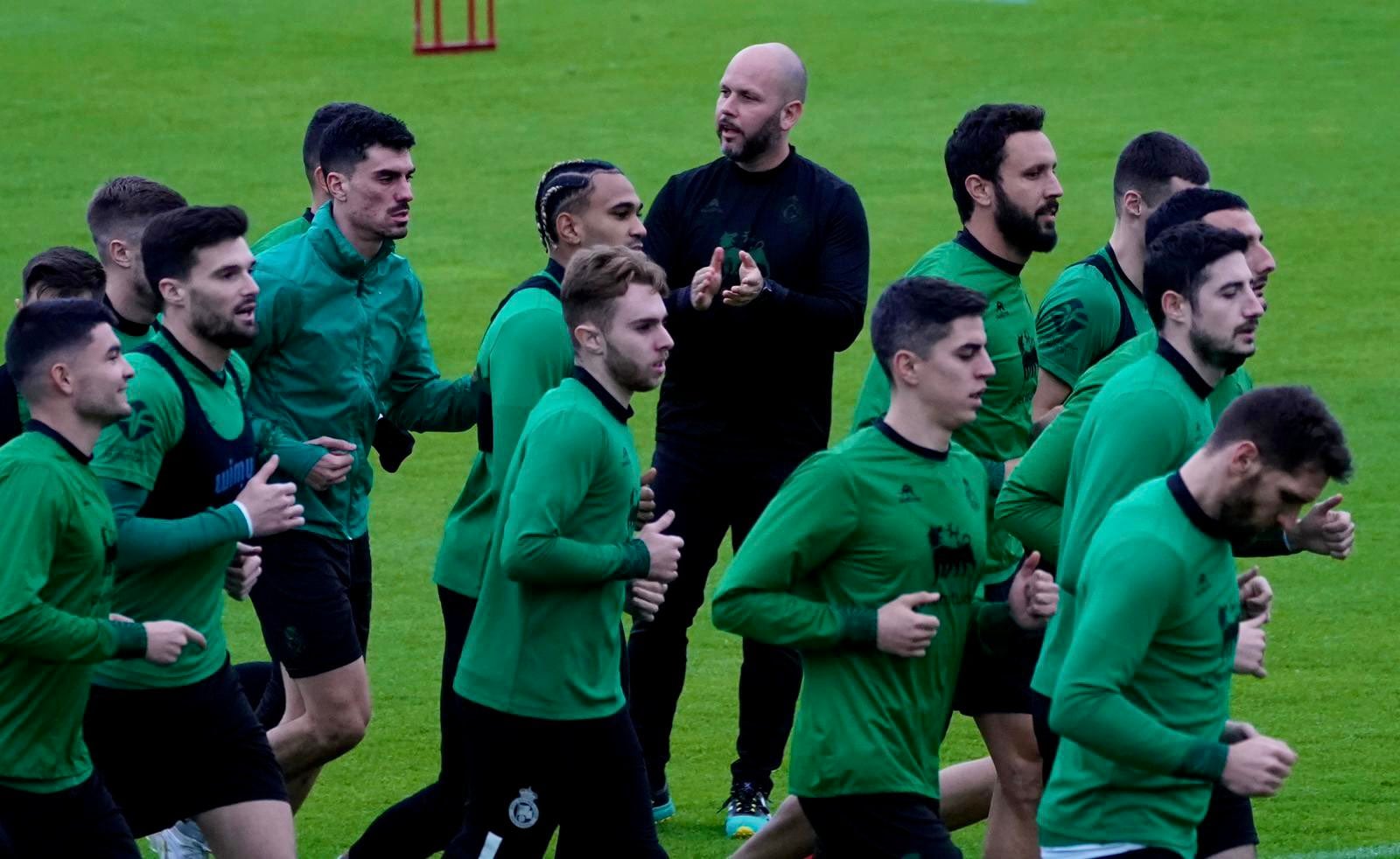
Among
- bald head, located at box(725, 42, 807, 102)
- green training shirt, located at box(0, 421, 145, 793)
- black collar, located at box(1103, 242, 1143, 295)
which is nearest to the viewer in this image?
green training shirt, located at box(0, 421, 145, 793)

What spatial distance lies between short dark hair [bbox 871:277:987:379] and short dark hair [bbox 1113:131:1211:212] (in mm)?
1623

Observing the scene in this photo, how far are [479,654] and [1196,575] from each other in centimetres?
204

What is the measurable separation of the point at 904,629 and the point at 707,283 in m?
2.30

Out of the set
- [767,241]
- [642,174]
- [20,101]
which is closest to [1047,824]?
[767,241]

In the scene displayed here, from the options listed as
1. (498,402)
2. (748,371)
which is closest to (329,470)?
(498,402)

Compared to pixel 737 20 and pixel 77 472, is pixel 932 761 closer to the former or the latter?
pixel 77 472

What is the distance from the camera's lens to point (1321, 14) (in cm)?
2661

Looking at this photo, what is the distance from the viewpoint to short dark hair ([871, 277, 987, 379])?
579 centimetres

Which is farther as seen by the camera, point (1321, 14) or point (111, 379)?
point (1321, 14)

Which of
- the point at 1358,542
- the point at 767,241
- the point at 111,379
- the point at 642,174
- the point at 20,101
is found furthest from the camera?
the point at 20,101

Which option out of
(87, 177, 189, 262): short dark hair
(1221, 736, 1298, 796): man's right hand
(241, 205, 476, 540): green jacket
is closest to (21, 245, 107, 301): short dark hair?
(87, 177, 189, 262): short dark hair

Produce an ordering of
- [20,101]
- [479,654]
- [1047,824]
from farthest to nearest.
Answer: [20,101], [479,654], [1047,824]

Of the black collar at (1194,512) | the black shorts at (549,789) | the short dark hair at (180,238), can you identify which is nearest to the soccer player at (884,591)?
the black shorts at (549,789)

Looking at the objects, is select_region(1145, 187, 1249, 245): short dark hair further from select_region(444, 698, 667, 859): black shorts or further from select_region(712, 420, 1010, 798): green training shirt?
select_region(444, 698, 667, 859): black shorts
